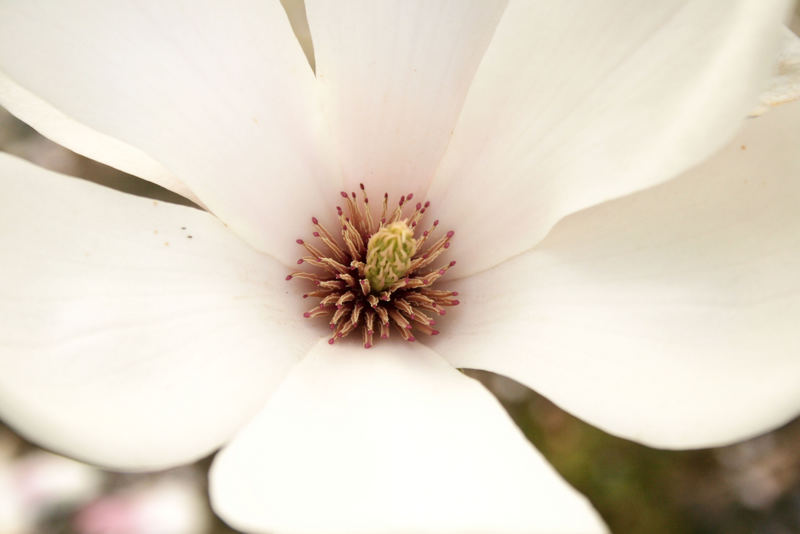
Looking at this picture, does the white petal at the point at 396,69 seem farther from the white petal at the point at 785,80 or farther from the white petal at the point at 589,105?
the white petal at the point at 785,80

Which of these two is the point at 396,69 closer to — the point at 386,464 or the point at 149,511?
the point at 386,464

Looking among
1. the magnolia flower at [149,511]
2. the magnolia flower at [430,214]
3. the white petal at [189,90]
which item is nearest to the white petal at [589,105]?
the magnolia flower at [430,214]

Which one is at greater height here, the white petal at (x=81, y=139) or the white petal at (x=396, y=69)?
the white petal at (x=396, y=69)

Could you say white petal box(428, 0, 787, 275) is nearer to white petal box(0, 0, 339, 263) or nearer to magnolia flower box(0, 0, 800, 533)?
magnolia flower box(0, 0, 800, 533)

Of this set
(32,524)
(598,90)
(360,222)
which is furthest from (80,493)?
(598,90)

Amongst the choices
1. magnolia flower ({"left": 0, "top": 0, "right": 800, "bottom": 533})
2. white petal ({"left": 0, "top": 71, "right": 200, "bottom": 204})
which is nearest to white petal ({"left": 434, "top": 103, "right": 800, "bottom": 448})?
magnolia flower ({"left": 0, "top": 0, "right": 800, "bottom": 533})

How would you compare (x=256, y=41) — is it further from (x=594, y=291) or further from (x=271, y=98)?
(x=594, y=291)
